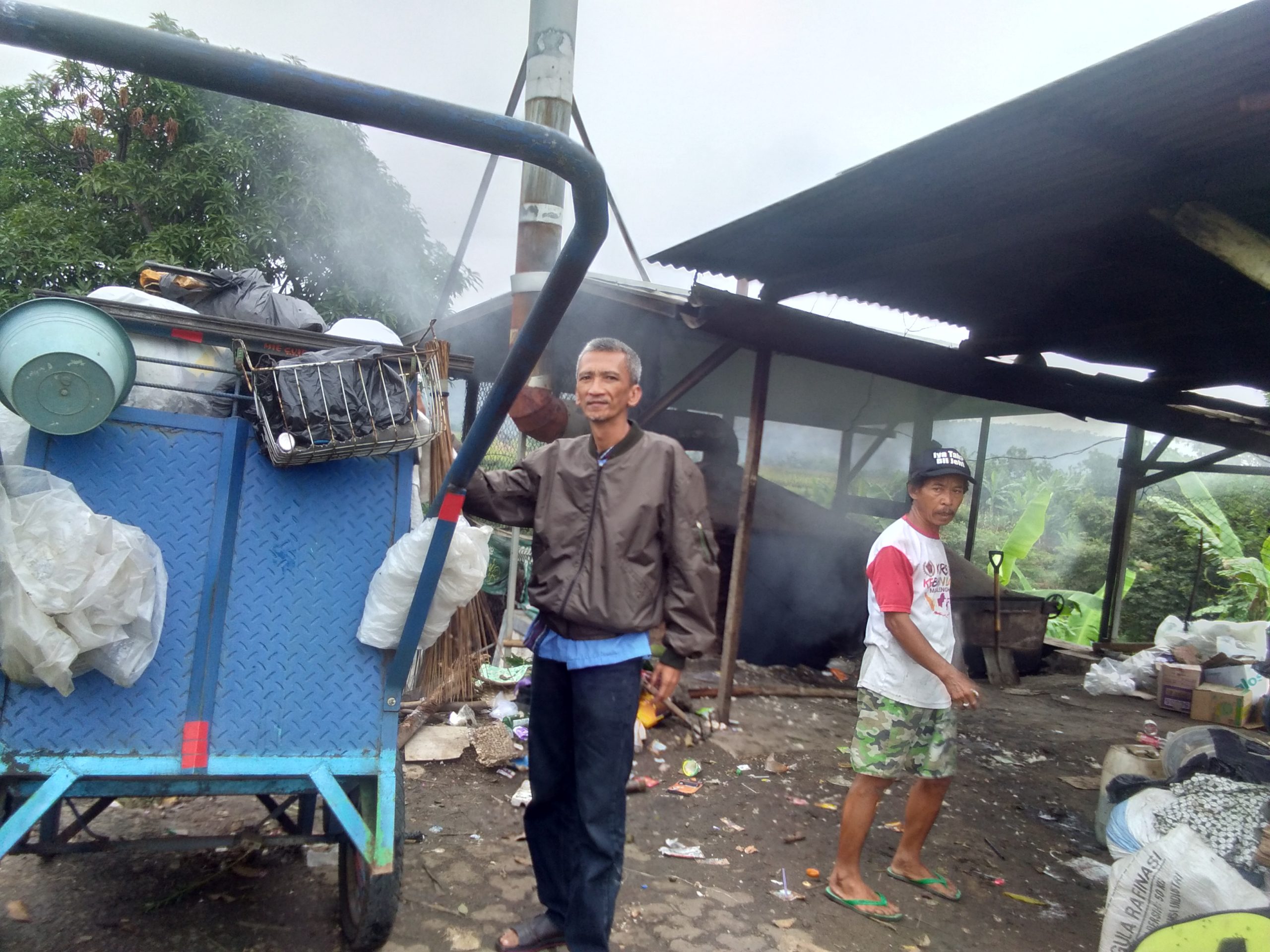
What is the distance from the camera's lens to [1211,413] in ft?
25.1

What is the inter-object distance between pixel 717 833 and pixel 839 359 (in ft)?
11.0

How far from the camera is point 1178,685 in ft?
24.3

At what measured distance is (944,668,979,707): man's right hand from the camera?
3006 mm

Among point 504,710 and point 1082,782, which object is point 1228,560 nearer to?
point 1082,782

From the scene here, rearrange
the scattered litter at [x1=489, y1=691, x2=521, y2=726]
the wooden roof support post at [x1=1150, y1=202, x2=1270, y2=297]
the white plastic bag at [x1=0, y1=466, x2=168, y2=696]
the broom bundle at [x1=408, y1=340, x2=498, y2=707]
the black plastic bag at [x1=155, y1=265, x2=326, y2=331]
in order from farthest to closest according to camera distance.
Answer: the scattered litter at [x1=489, y1=691, x2=521, y2=726] < the broom bundle at [x1=408, y1=340, x2=498, y2=707] < the wooden roof support post at [x1=1150, y1=202, x2=1270, y2=297] < the black plastic bag at [x1=155, y1=265, x2=326, y2=331] < the white plastic bag at [x1=0, y1=466, x2=168, y2=696]

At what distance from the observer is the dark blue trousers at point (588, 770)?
2.46m

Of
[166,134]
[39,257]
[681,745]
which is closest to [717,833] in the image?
[681,745]

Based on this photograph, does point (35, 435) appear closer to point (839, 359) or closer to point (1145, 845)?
point (1145, 845)

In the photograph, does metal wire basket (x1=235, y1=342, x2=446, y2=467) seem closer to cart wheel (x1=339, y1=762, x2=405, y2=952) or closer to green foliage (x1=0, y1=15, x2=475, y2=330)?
cart wheel (x1=339, y1=762, x2=405, y2=952)

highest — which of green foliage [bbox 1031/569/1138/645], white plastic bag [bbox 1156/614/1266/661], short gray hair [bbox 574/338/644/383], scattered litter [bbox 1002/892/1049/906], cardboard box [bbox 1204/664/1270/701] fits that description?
short gray hair [bbox 574/338/644/383]

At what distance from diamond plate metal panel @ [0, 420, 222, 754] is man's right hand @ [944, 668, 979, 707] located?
2613 millimetres

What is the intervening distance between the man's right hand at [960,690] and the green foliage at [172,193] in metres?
9.62

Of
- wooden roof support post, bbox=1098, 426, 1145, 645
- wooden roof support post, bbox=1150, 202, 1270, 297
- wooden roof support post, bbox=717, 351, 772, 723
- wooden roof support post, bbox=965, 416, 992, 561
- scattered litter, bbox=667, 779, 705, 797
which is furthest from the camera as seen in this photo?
wooden roof support post, bbox=1098, 426, 1145, 645

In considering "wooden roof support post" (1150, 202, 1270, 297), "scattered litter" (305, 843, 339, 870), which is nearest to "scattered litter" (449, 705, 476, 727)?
"scattered litter" (305, 843, 339, 870)
